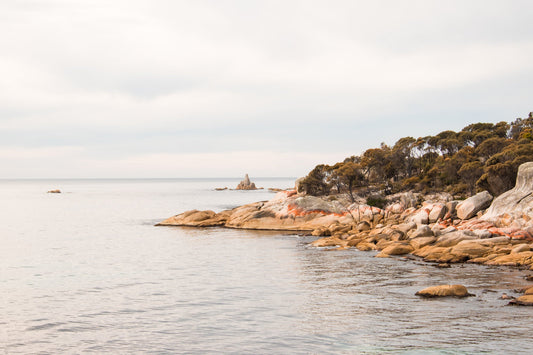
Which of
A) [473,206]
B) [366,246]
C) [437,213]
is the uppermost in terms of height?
[473,206]

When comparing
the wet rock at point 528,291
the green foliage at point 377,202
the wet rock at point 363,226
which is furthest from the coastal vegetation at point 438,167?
the wet rock at point 528,291

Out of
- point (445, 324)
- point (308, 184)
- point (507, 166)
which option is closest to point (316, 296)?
point (445, 324)

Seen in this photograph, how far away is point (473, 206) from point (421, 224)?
546 centimetres

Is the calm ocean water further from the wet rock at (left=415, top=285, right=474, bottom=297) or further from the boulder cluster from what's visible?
the boulder cluster

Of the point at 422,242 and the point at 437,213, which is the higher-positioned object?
the point at 437,213

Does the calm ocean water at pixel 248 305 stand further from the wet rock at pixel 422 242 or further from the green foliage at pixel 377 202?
the green foliage at pixel 377 202

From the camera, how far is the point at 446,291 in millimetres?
23672

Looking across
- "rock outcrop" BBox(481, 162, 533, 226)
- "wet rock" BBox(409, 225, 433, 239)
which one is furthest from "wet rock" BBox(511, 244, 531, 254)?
"wet rock" BBox(409, 225, 433, 239)

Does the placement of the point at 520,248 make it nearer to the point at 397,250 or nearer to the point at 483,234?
the point at 483,234

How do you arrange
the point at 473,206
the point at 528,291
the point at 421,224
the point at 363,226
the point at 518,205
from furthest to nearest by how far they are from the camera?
the point at 363,226 → the point at 421,224 → the point at 473,206 → the point at 518,205 → the point at 528,291

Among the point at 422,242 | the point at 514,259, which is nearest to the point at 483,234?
the point at 422,242

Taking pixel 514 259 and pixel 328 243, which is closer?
pixel 514 259

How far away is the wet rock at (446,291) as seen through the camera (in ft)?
77.1

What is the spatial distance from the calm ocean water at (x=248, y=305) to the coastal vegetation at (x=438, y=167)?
28550 mm
